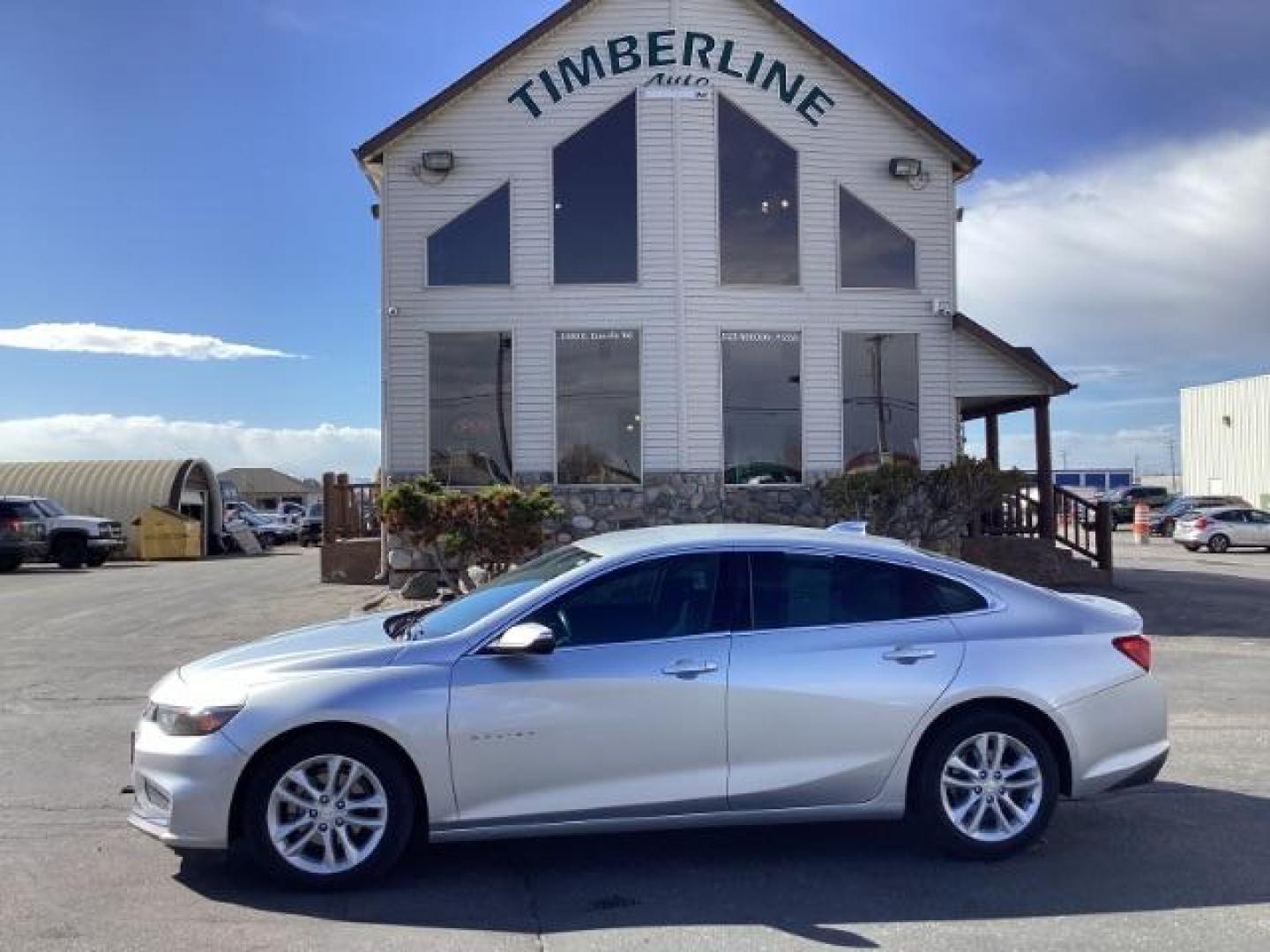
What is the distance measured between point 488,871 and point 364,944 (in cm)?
92

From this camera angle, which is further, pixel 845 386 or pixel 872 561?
pixel 845 386

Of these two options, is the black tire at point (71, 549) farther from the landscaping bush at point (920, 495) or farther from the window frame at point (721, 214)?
the landscaping bush at point (920, 495)

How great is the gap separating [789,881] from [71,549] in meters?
29.8

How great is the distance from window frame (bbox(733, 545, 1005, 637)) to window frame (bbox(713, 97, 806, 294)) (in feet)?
39.7

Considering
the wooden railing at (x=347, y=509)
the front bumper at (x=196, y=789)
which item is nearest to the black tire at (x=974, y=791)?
the front bumper at (x=196, y=789)

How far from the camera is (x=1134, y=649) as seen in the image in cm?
568

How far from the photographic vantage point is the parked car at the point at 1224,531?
109 feet

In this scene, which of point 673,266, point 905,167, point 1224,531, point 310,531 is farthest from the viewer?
point 310,531

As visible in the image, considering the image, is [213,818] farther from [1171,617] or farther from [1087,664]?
[1171,617]

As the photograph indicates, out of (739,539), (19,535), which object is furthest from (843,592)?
(19,535)

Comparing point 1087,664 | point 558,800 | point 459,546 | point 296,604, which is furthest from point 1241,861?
point 296,604

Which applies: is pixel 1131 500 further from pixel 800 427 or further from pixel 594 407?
pixel 594 407

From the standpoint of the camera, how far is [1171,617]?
1509cm

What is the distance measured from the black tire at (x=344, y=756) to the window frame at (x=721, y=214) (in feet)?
43.2
